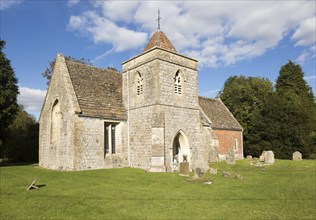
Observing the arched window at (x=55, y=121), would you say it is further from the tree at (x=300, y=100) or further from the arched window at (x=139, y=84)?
the tree at (x=300, y=100)

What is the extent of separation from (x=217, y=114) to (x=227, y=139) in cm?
373

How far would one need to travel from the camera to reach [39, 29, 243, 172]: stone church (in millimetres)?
19422

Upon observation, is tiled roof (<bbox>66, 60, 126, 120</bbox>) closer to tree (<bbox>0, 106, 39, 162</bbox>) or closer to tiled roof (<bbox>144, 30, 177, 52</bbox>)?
tiled roof (<bbox>144, 30, 177, 52</bbox>)

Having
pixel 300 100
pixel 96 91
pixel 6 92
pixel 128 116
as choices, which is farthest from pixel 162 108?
pixel 300 100

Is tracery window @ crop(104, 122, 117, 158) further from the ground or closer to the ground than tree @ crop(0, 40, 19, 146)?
closer to the ground

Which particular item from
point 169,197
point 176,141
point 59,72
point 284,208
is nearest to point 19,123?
point 59,72

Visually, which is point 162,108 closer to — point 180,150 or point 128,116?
point 128,116

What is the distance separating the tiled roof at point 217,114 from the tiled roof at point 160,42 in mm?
14089

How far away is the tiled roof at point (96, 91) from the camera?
2048 cm

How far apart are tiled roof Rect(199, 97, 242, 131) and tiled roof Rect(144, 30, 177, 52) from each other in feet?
46.2

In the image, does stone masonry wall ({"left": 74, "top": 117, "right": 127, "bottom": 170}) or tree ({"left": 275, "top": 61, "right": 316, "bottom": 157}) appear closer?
stone masonry wall ({"left": 74, "top": 117, "right": 127, "bottom": 170})

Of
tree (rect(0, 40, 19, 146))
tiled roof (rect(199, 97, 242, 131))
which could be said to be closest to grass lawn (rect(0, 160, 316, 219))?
tree (rect(0, 40, 19, 146))

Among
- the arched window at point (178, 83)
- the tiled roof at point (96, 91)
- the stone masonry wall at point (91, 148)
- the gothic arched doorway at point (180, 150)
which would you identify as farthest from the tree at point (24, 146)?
the arched window at point (178, 83)

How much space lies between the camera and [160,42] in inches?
854
